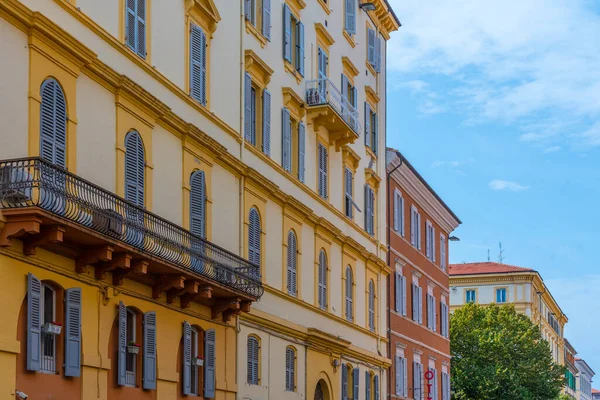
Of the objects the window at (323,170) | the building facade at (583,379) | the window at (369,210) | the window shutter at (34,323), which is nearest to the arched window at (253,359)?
the window at (323,170)

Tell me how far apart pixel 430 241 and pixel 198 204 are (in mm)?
30652

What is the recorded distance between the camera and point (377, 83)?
48.7 metres

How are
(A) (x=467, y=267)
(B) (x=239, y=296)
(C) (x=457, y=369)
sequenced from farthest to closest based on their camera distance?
(A) (x=467, y=267), (C) (x=457, y=369), (B) (x=239, y=296)

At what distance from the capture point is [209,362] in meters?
28.9

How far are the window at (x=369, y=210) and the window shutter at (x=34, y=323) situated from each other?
2588cm

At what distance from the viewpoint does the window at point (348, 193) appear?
141 feet

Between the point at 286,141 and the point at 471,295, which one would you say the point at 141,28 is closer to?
the point at 286,141

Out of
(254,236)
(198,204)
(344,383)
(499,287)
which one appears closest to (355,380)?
(344,383)

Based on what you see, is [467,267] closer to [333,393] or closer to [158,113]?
[333,393]

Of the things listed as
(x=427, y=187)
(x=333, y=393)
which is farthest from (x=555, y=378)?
(x=333, y=393)

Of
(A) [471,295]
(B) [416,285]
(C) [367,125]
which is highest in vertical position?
(A) [471,295]

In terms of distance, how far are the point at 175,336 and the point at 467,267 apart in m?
86.1

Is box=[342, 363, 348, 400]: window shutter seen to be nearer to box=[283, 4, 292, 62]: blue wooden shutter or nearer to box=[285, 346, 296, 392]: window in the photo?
box=[285, 346, 296, 392]: window

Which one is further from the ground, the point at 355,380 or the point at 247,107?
the point at 247,107
